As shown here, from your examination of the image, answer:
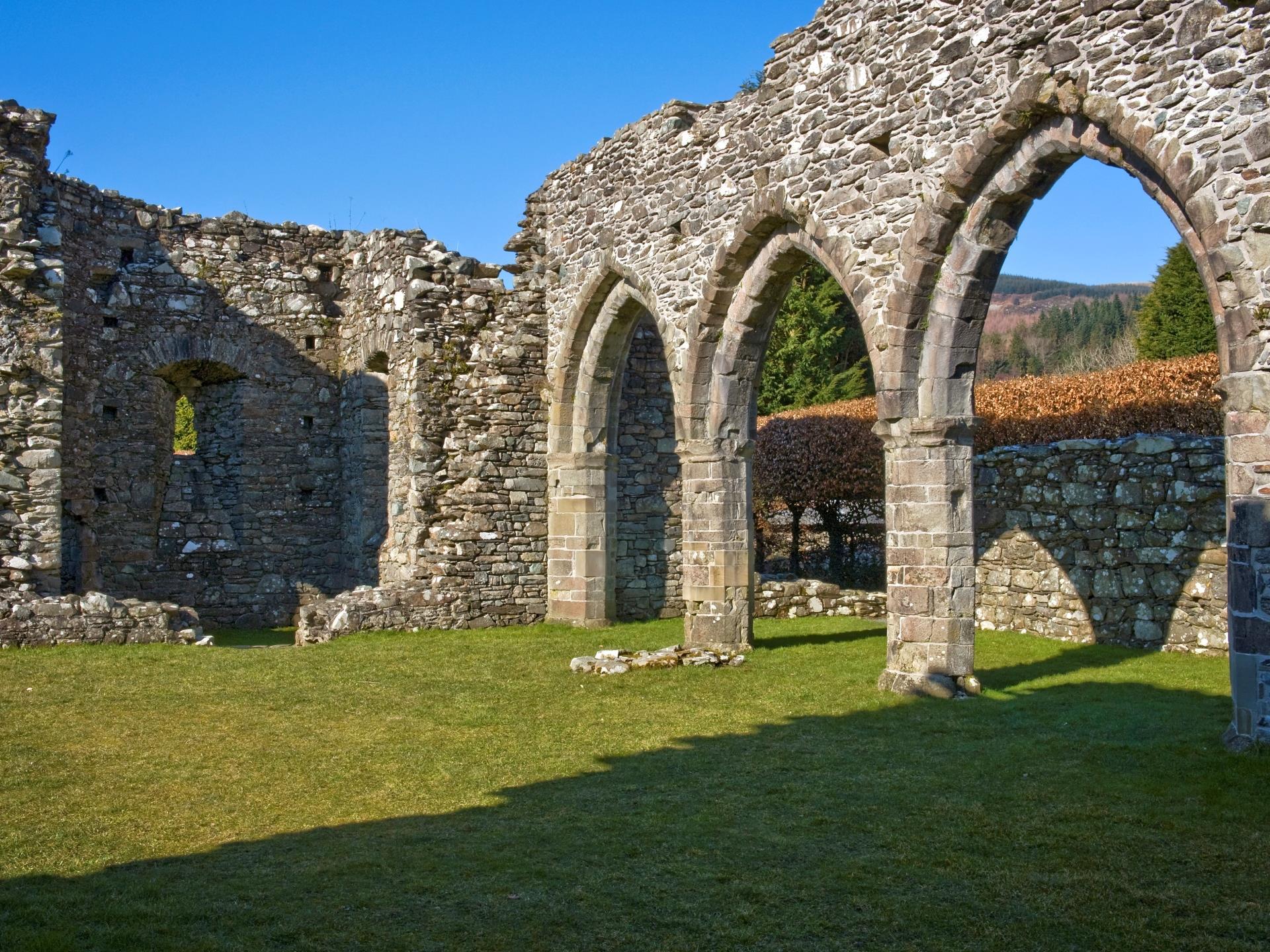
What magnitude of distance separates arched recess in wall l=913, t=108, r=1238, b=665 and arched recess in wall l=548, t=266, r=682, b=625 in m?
4.76

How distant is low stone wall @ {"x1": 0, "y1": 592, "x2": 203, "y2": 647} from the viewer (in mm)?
10484

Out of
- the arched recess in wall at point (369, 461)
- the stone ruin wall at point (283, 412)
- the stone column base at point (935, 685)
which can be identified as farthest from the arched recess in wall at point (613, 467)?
the stone column base at point (935, 685)

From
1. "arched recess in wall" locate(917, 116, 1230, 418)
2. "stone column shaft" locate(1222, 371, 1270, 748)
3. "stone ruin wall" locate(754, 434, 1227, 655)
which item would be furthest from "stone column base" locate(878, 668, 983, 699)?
"stone ruin wall" locate(754, 434, 1227, 655)

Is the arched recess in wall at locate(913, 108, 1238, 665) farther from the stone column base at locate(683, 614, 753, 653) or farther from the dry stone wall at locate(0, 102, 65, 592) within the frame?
the dry stone wall at locate(0, 102, 65, 592)

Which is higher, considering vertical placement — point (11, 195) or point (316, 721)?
point (11, 195)

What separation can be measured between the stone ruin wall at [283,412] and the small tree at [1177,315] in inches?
596

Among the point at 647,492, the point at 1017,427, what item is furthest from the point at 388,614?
the point at 1017,427

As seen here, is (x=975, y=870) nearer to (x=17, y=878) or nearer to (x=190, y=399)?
(x=17, y=878)

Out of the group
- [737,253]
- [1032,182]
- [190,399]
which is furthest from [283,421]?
[1032,182]

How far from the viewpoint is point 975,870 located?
4703mm

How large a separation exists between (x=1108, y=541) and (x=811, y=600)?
425cm

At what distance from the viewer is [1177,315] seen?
23781 mm

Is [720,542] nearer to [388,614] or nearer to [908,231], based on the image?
[908,231]

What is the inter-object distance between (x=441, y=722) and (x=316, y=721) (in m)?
0.87
